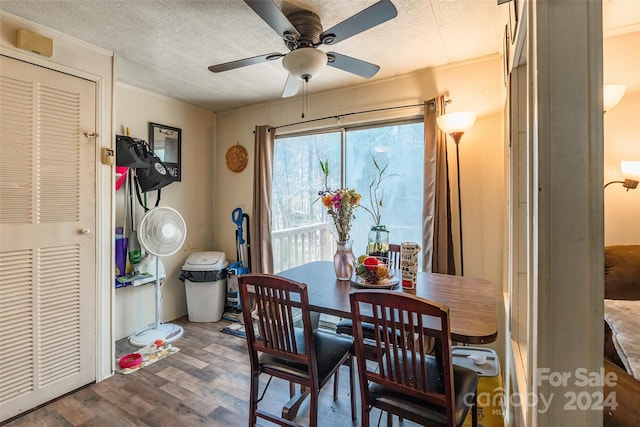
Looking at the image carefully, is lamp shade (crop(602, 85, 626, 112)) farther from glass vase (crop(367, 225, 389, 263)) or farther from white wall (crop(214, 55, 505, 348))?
glass vase (crop(367, 225, 389, 263))

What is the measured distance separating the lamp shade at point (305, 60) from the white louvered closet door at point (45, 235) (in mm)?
1632

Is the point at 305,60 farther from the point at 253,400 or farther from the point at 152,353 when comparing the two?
the point at 152,353

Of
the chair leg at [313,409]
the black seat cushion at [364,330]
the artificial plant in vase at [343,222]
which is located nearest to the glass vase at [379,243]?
the artificial plant in vase at [343,222]

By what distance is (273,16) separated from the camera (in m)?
1.40

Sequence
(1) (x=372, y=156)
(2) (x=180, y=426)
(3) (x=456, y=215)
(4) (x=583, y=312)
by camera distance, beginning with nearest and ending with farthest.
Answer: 1. (4) (x=583, y=312)
2. (2) (x=180, y=426)
3. (3) (x=456, y=215)
4. (1) (x=372, y=156)

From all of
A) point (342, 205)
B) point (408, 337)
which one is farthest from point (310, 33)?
point (408, 337)

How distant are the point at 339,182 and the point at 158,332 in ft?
7.77

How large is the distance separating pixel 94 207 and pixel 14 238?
475mm

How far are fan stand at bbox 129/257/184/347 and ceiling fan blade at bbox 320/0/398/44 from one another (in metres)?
2.58

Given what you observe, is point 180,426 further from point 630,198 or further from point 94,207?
point 630,198

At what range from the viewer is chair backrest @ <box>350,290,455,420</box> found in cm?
106

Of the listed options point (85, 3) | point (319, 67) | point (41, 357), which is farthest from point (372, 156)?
point (41, 357)

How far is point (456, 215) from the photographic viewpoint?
249cm

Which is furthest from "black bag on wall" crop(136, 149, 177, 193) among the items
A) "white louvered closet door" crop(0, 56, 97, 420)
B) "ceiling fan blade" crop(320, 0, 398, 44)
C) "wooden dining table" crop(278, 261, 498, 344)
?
"ceiling fan blade" crop(320, 0, 398, 44)
